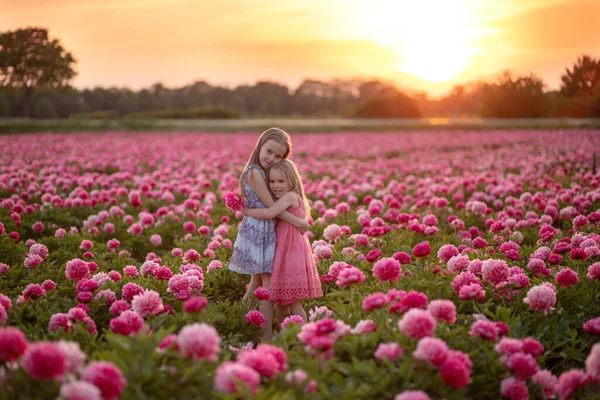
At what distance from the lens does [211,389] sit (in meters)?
2.31

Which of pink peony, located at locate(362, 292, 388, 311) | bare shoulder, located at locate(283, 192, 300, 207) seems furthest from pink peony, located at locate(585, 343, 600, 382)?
bare shoulder, located at locate(283, 192, 300, 207)

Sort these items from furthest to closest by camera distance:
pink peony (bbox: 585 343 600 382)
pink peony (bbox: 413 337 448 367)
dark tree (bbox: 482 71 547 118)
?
1. dark tree (bbox: 482 71 547 118)
2. pink peony (bbox: 585 343 600 382)
3. pink peony (bbox: 413 337 448 367)

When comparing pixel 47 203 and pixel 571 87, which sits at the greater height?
pixel 571 87

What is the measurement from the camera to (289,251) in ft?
13.5

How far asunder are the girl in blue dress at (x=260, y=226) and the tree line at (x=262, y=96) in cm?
794

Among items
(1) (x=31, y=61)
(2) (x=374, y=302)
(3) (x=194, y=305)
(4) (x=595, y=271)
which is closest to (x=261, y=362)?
(3) (x=194, y=305)

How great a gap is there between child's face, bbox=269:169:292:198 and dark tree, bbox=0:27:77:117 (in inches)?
1806

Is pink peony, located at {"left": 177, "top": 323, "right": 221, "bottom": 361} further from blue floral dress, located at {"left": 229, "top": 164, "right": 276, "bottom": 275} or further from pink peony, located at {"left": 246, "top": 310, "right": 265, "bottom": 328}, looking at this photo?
blue floral dress, located at {"left": 229, "top": 164, "right": 276, "bottom": 275}

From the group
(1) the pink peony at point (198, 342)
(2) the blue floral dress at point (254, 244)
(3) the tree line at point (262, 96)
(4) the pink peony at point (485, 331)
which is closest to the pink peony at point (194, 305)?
(1) the pink peony at point (198, 342)

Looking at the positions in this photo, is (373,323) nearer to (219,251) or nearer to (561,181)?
(219,251)

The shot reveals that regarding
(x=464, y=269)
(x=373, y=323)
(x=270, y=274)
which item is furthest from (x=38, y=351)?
(x=464, y=269)

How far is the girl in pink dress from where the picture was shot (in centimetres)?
405

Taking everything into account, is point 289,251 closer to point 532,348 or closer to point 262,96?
point 532,348

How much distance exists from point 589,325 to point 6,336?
2899 mm
